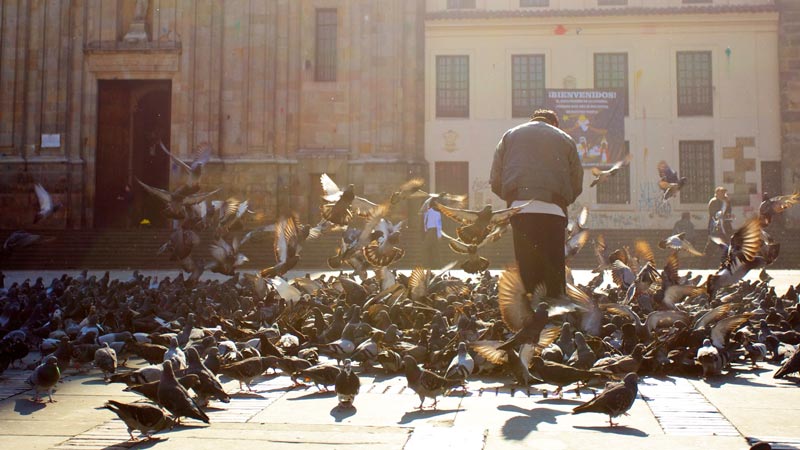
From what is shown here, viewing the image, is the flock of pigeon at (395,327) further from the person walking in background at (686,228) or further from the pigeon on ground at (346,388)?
the person walking in background at (686,228)

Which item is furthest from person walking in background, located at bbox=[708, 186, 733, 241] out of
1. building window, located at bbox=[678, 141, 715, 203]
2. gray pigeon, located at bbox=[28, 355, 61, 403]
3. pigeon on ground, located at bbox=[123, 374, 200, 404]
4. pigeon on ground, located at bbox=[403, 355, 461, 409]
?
building window, located at bbox=[678, 141, 715, 203]

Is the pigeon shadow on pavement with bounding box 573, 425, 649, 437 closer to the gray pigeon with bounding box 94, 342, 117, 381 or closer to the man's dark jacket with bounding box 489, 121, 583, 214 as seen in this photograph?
the man's dark jacket with bounding box 489, 121, 583, 214

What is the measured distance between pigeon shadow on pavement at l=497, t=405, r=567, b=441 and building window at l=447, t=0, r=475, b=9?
2898 cm

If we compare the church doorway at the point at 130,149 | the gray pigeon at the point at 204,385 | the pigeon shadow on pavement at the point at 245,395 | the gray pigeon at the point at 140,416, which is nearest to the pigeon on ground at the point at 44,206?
the church doorway at the point at 130,149

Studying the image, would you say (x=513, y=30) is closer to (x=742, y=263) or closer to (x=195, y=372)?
(x=742, y=263)

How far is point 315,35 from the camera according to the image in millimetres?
33125

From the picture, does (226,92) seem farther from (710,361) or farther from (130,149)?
(710,361)

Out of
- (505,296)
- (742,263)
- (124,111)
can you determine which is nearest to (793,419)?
(505,296)

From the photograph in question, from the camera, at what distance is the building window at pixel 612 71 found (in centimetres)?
3291

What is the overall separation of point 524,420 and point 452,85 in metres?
28.5

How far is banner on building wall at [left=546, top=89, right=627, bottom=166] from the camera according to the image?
3127 cm

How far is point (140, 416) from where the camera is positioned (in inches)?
195

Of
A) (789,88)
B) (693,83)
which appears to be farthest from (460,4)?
(789,88)

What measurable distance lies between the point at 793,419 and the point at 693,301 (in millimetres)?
5863
